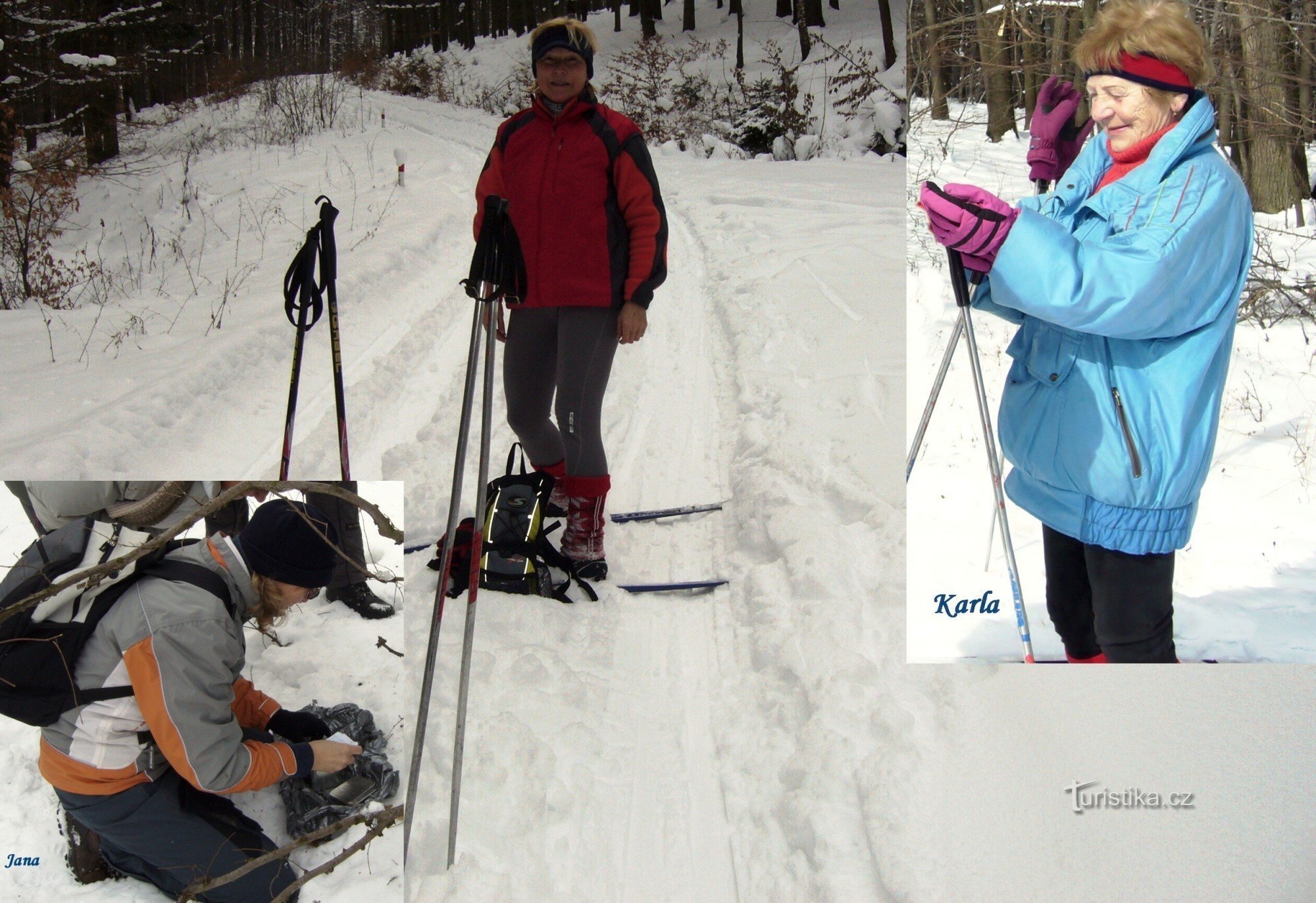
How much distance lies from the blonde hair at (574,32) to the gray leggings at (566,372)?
2.47 ft

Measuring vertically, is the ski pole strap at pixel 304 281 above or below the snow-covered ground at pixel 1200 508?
above

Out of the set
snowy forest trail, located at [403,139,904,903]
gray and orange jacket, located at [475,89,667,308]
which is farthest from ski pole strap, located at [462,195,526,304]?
snowy forest trail, located at [403,139,904,903]

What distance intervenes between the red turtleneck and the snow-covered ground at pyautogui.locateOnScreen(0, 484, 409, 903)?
1700 millimetres

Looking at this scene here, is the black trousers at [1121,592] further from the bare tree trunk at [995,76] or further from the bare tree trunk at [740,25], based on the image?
the bare tree trunk at [740,25]

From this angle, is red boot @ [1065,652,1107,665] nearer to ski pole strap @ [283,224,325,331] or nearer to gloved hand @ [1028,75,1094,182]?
gloved hand @ [1028,75,1094,182]

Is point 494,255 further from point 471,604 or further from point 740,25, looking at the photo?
point 740,25

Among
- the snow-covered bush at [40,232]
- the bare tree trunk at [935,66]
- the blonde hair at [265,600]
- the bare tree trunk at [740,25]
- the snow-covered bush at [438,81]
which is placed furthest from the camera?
the snow-covered bush at [40,232]

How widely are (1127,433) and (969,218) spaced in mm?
530

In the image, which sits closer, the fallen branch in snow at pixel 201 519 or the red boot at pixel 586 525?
the fallen branch in snow at pixel 201 519

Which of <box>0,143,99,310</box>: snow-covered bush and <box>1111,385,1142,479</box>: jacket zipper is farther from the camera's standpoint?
<box>0,143,99,310</box>: snow-covered bush

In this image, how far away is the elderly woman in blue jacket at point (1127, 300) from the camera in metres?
1.51

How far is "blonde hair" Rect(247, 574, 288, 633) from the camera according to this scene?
5.98 ft

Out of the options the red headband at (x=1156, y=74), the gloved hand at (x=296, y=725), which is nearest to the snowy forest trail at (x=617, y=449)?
the gloved hand at (x=296, y=725)

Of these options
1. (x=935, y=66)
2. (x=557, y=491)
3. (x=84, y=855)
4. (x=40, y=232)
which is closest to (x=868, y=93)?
(x=935, y=66)
